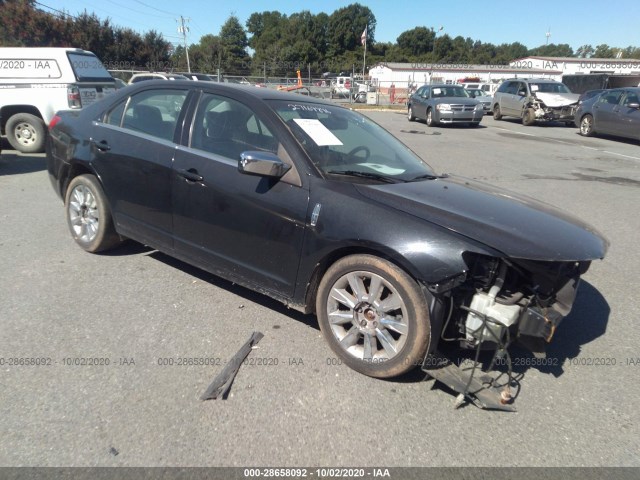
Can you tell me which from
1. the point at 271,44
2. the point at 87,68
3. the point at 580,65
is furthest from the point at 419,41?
the point at 87,68

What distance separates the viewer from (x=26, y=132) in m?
9.70

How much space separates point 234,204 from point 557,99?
20.3m

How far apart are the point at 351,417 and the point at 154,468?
1.02 meters

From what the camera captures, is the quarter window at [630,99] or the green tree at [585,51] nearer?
the quarter window at [630,99]

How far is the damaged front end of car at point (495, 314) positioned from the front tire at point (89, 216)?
321cm

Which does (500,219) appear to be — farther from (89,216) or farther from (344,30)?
(344,30)

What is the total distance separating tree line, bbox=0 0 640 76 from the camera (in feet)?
138

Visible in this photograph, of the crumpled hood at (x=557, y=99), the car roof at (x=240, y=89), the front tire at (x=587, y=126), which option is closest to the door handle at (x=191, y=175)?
the car roof at (x=240, y=89)

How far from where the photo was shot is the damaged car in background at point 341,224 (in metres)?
2.73

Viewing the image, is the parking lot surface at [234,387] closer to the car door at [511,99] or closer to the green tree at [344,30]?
the car door at [511,99]

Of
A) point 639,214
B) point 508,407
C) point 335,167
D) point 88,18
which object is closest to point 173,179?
point 335,167

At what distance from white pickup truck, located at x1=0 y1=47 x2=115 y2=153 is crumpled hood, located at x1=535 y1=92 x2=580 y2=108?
17756 mm

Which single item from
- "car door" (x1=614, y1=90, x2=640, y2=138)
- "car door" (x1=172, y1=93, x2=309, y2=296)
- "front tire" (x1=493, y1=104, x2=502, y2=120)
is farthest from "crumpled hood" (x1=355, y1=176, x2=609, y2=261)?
"front tire" (x1=493, y1=104, x2=502, y2=120)

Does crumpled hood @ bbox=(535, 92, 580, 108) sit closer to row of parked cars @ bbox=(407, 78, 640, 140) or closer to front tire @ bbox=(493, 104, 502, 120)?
row of parked cars @ bbox=(407, 78, 640, 140)
